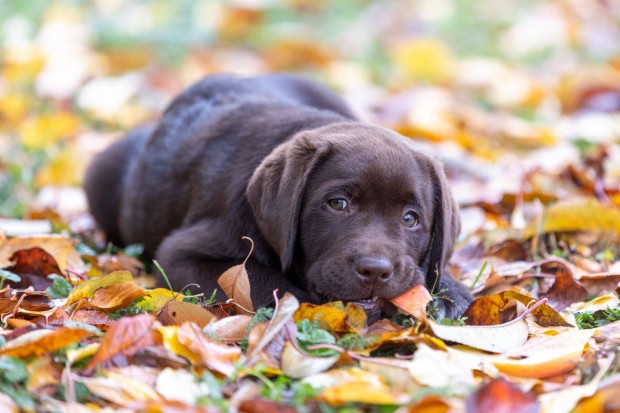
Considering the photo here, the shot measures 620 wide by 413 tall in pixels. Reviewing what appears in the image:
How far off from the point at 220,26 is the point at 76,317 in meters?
7.88

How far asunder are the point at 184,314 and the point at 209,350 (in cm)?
36

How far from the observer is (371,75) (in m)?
9.59

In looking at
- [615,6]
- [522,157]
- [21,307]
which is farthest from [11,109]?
[615,6]

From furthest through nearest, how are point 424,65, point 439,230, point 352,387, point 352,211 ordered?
point 424,65, point 439,230, point 352,211, point 352,387

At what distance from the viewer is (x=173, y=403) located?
255 cm

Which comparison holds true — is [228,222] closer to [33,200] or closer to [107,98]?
[33,200]

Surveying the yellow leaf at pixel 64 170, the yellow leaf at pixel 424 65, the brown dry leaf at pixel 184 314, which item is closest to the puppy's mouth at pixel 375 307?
the brown dry leaf at pixel 184 314

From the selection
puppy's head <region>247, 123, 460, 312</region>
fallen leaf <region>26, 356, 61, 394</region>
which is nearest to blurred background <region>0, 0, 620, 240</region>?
puppy's head <region>247, 123, 460, 312</region>

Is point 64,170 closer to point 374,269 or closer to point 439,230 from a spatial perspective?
point 439,230

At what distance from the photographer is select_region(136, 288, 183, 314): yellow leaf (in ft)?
11.4

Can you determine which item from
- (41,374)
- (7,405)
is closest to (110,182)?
(41,374)

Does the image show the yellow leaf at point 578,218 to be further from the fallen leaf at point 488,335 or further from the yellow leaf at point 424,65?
the yellow leaf at point 424,65

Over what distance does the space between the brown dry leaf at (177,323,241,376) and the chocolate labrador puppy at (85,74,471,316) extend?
714mm

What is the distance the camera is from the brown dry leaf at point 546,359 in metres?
2.95
